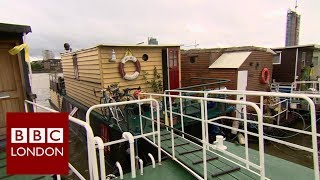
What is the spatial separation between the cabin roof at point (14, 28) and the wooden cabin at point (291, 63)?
15321 mm

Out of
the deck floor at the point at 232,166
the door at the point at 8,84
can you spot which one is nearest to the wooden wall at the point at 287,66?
the deck floor at the point at 232,166

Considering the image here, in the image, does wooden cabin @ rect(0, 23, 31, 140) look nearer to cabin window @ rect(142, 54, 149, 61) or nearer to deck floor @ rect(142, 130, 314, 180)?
deck floor @ rect(142, 130, 314, 180)

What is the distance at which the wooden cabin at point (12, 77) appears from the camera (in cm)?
458

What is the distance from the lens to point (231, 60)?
1095cm

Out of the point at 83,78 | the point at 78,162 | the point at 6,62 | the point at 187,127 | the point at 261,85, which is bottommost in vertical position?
the point at 78,162

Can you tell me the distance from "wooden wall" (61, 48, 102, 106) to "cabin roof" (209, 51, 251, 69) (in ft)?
20.9

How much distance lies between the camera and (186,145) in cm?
435

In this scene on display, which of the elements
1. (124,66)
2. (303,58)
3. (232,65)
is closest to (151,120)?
(124,66)

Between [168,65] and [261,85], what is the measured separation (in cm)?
654

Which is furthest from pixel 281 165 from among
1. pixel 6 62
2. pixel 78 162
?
pixel 78 162

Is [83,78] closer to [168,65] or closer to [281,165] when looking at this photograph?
[168,65]

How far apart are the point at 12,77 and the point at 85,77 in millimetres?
4380

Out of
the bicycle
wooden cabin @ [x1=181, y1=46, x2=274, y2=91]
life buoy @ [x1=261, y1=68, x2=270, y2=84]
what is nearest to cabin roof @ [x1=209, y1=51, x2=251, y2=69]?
wooden cabin @ [x1=181, y1=46, x2=274, y2=91]

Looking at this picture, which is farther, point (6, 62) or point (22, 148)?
point (6, 62)
